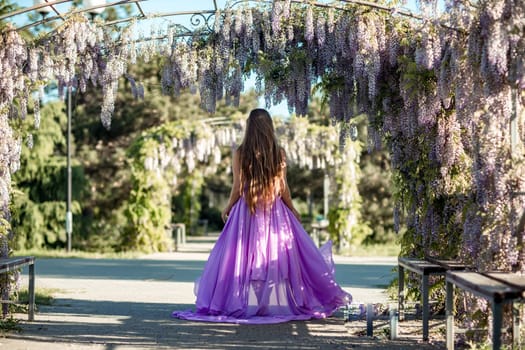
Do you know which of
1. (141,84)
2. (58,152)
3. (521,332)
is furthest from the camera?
(58,152)

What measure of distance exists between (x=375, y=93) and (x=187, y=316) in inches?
97.4

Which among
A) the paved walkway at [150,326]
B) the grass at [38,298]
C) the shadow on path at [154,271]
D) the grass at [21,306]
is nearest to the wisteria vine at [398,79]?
the grass at [21,306]

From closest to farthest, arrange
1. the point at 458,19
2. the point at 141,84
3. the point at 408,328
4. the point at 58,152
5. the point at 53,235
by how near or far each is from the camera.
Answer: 1. the point at 458,19
2. the point at 408,328
3. the point at 141,84
4. the point at 53,235
5. the point at 58,152

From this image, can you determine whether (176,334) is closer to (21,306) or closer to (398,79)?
(21,306)

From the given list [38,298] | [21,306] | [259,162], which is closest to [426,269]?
[259,162]

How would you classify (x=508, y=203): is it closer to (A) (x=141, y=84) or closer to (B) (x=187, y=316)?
(B) (x=187, y=316)

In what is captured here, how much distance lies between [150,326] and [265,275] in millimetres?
1015

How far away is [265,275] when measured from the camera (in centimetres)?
656

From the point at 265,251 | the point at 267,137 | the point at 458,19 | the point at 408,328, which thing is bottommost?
the point at 408,328

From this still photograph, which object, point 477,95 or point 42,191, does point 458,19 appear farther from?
point 42,191

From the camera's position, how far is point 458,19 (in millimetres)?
5414

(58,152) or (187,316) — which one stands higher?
(58,152)

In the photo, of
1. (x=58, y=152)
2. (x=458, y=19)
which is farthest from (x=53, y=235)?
(x=458, y=19)

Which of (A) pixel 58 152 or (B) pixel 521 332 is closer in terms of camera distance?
(B) pixel 521 332
